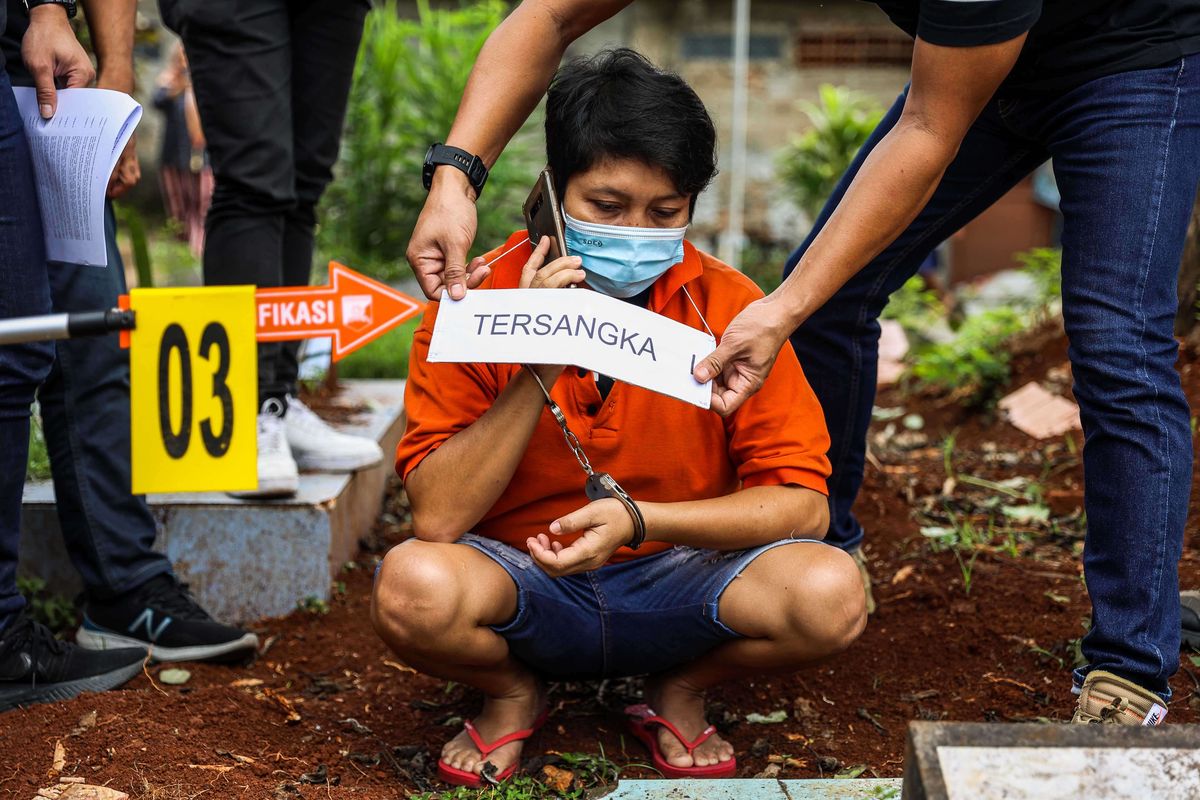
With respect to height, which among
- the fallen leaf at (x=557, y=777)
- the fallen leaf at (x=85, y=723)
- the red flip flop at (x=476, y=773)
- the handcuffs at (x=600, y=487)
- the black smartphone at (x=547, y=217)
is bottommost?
the fallen leaf at (x=557, y=777)

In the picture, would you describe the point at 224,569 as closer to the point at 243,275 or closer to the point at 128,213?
the point at 243,275

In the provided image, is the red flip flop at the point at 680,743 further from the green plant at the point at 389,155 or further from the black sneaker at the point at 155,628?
the green plant at the point at 389,155

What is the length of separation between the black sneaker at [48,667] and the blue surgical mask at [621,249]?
127cm

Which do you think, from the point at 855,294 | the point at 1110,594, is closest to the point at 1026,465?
the point at 855,294

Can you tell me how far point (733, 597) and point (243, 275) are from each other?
4.85 feet

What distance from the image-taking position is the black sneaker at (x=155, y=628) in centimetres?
259

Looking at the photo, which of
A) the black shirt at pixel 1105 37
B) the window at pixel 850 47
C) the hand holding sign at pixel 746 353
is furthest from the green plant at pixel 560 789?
the window at pixel 850 47

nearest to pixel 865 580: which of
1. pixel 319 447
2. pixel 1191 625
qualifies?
pixel 1191 625

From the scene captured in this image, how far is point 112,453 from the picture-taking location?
255cm

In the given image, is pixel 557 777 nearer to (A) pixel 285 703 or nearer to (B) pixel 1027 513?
(A) pixel 285 703

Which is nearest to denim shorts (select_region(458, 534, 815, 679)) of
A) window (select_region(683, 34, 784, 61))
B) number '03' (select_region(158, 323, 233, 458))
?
number '03' (select_region(158, 323, 233, 458))

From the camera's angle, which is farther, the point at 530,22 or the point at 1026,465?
the point at 1026,465

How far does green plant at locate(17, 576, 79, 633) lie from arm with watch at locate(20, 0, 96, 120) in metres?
1.24

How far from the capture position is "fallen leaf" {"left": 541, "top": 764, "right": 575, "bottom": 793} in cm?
213
